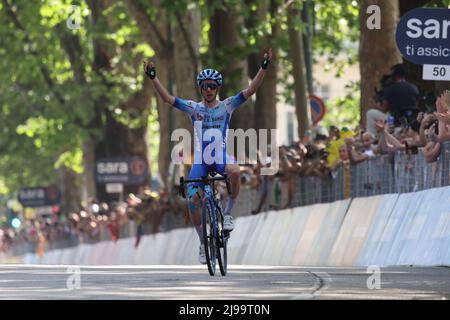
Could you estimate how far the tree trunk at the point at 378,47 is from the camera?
31391 mm

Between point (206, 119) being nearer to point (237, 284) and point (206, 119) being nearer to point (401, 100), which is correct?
point (237, 284)

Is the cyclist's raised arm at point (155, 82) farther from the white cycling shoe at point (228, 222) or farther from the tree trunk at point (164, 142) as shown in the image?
the tree trunk at point (164, 142)

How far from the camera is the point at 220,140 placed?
1828 centimetres

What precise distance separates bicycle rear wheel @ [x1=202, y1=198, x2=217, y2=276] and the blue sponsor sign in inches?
1355

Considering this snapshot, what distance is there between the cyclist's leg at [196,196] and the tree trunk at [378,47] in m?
12.9

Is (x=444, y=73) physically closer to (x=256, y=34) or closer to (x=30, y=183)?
(x=256, y=34)

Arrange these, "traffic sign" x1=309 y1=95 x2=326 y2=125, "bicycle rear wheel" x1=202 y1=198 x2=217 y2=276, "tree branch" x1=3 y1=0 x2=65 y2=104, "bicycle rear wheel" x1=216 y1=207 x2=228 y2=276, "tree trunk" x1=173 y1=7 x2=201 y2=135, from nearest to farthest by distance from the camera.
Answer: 1. "bicycle rear wheel" x1=202 y1=198 x2=217 y2=276
2. "bicycle rear wheel" x1=216 y1=207 x2=228 y2=276
3. "traffic sign" x1=309 y1=95 x2=326 y2=125
4. "tree trunk" x1=173 y1=7 x2=201 y2=135
5. "tree branch" x1=3 y1=0 x2=65 y2=104

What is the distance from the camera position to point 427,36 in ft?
65.2

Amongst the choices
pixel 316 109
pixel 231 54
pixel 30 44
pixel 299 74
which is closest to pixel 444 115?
pixel 316 109

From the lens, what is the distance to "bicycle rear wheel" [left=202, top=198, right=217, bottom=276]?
17.9 metres

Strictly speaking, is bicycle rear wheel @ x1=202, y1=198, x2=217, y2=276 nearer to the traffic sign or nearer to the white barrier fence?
the white barrier fence

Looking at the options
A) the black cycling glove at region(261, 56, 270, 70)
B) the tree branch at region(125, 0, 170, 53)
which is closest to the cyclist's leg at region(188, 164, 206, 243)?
the black cycling glove at region(261, 56, 270, 70)

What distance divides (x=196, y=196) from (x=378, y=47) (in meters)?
13.6
